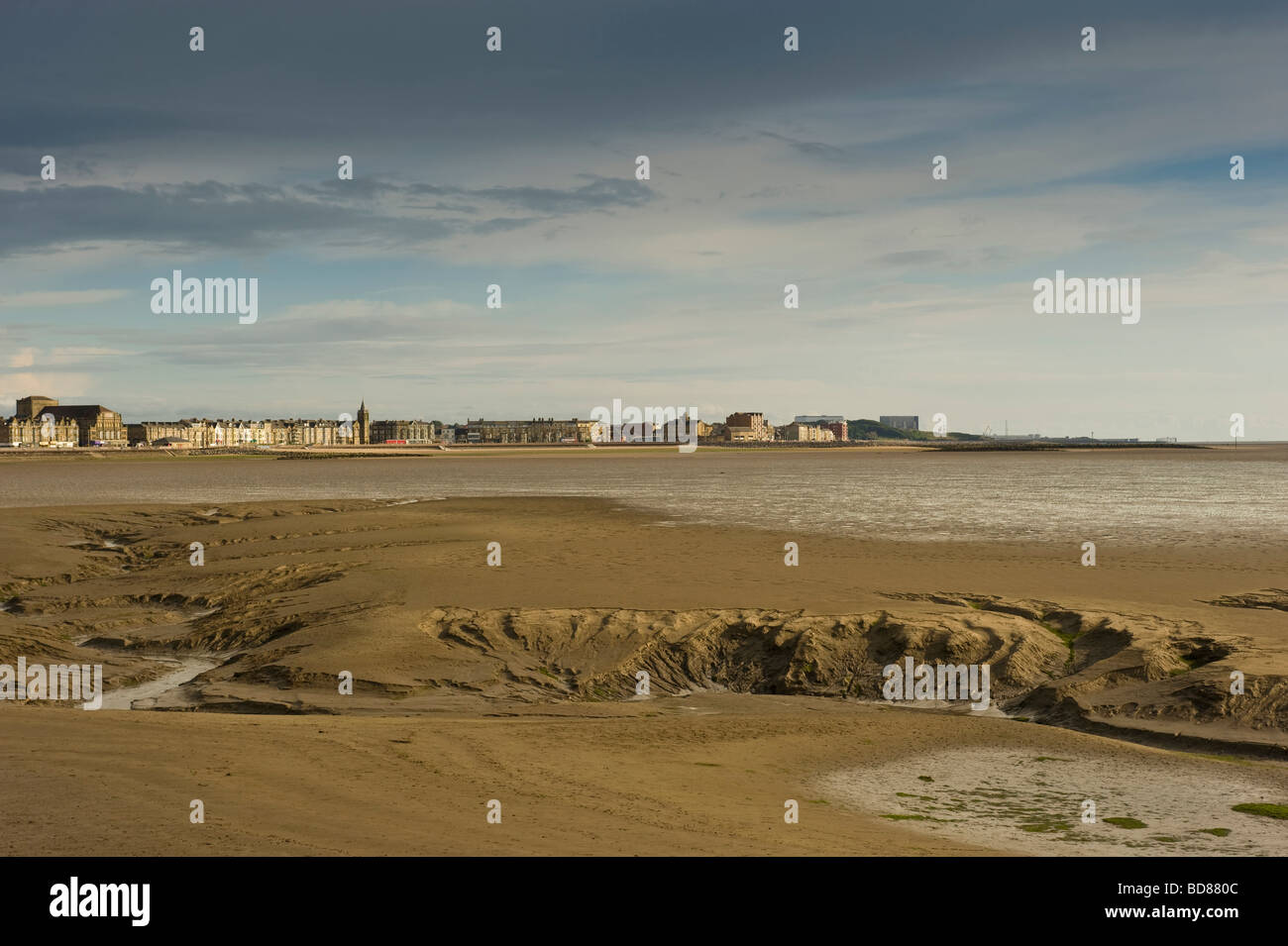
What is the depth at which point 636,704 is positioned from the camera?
53.0 feet

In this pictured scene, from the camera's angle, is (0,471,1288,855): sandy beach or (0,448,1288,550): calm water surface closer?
(0,471,1288,855): sandy beach

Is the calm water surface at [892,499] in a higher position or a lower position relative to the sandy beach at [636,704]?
higher

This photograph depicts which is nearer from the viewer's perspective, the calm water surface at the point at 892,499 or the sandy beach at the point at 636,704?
the sandy beach at the point at 636,704

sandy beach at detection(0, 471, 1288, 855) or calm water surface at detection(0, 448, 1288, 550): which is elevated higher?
calm water surface at detection(0, 448, 1288, 550)

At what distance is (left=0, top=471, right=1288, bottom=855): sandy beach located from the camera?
912 cm

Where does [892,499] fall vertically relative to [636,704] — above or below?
above

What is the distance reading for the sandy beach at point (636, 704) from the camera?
9.12 m

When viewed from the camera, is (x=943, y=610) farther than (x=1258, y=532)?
No

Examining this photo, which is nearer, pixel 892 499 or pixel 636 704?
pixel 636 704

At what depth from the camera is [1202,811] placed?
1055 cm

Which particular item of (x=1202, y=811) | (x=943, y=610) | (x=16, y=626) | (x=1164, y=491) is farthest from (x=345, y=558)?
(x=1164, y=491)
